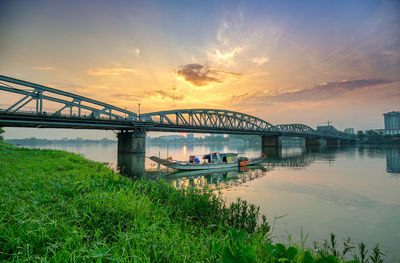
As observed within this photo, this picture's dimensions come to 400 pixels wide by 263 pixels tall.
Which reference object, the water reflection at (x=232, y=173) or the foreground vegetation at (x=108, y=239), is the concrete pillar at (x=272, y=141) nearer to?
the water reflection at (x=232, y=173)

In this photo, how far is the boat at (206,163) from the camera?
31.3 meters

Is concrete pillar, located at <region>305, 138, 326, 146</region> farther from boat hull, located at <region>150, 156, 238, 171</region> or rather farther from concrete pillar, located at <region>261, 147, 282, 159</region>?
boat hull, located at <region>150, 156, 238, 171</region>

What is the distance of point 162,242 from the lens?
170 inches

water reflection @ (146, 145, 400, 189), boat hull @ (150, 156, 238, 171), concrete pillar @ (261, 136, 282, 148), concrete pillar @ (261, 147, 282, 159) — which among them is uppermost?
concrete pillar @ (261, 136, 282, 148)

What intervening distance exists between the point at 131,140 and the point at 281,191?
43510 mm

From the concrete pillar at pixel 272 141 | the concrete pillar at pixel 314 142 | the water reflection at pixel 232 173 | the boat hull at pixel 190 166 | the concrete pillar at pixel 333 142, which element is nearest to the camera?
the water reflection at pixel 232 173

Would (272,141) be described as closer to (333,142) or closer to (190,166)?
(333,142)

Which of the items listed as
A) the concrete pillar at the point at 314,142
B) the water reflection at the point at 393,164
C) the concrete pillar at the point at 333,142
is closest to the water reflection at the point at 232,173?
the water reflection at the point at 393,164

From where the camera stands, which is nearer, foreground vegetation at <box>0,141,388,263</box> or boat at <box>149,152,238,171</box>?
foreground vegetation at <box>0,141,388,263</box>

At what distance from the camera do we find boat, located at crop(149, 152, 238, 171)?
3133cm

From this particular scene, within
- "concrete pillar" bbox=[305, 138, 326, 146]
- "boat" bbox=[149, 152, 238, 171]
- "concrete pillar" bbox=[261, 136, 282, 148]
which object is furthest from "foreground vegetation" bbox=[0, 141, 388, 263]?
"concrete pillar" bbox=[305, 138, 326, 146]

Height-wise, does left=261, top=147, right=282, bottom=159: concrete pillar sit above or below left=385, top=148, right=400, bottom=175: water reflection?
below

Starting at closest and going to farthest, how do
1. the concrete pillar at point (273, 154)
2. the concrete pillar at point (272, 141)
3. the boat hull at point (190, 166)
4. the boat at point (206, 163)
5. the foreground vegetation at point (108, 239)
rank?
the foreground vegetation at point (108, 239) → the boat hull at point (190, 166) → the boat at point (206, 163) → the concrete pillar at point (273, 154) → the concrete pillar at point (272, 141)

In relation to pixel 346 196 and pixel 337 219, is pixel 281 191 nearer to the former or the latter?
pixel 346 196
